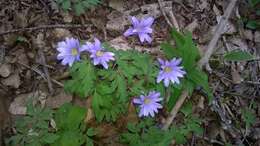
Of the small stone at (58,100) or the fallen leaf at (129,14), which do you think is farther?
the fallen leaf at (129,14)

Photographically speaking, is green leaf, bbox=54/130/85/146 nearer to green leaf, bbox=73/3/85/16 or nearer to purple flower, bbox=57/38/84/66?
purple flower, bbox=57/38/84/66

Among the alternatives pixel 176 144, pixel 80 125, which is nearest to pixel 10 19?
pixel 80 125

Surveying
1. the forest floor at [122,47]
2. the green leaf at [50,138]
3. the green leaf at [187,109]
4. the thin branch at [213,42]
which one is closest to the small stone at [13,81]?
the forest floor at [122,47]

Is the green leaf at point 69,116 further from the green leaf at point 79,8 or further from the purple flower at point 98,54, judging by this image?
the green leaf at point 79,8

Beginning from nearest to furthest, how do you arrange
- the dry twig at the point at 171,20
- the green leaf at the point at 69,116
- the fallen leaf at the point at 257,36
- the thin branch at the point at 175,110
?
the green leaf at the point at 69,116
the thin branch at the point at 175,110
the dry twig at the point at 171,20
the fallen leaf at the point at 257,36

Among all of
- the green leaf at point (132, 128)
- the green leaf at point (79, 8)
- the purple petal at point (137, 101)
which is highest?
the green leaf at point (79, 8)

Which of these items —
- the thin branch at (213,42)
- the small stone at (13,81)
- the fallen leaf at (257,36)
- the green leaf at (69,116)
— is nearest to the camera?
the green leaf at (69,116)

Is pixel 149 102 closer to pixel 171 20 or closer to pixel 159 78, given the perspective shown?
pixel 159 78
